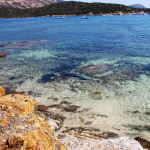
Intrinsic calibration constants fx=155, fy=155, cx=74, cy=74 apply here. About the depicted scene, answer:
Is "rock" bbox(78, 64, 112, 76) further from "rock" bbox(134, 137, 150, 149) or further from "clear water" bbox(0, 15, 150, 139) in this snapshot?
"rock" bbox(134, 137, 150, 149)

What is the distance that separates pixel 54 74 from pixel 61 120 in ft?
29.9

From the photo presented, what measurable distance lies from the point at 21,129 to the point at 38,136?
136 centimetres

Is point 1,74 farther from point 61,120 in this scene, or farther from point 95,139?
point 95,139

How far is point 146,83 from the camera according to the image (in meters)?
15.8

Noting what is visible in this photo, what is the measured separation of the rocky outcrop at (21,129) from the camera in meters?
5.54

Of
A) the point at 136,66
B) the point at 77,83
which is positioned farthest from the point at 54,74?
the point at 136,66

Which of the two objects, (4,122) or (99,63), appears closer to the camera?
(4,122)

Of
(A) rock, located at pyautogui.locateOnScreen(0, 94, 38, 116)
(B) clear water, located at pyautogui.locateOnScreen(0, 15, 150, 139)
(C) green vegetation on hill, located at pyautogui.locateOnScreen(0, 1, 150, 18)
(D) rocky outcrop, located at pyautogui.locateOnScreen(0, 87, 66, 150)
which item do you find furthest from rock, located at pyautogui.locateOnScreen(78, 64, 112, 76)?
(C) green vegetation on hill, located at pyautogui.locateOnScreen(0, 1, 150, 18)

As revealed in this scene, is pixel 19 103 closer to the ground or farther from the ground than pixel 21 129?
closer to the ground

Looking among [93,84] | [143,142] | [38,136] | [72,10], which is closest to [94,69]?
[93,84]

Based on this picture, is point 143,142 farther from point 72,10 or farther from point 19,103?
point 72,10

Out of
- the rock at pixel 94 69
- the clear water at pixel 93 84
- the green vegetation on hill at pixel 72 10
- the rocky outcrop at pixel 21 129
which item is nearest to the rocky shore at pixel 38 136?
the rocky outcrop at pixel 21 129

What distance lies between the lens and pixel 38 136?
5898 millimetres

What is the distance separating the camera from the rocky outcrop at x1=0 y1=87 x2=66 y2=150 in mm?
5535
